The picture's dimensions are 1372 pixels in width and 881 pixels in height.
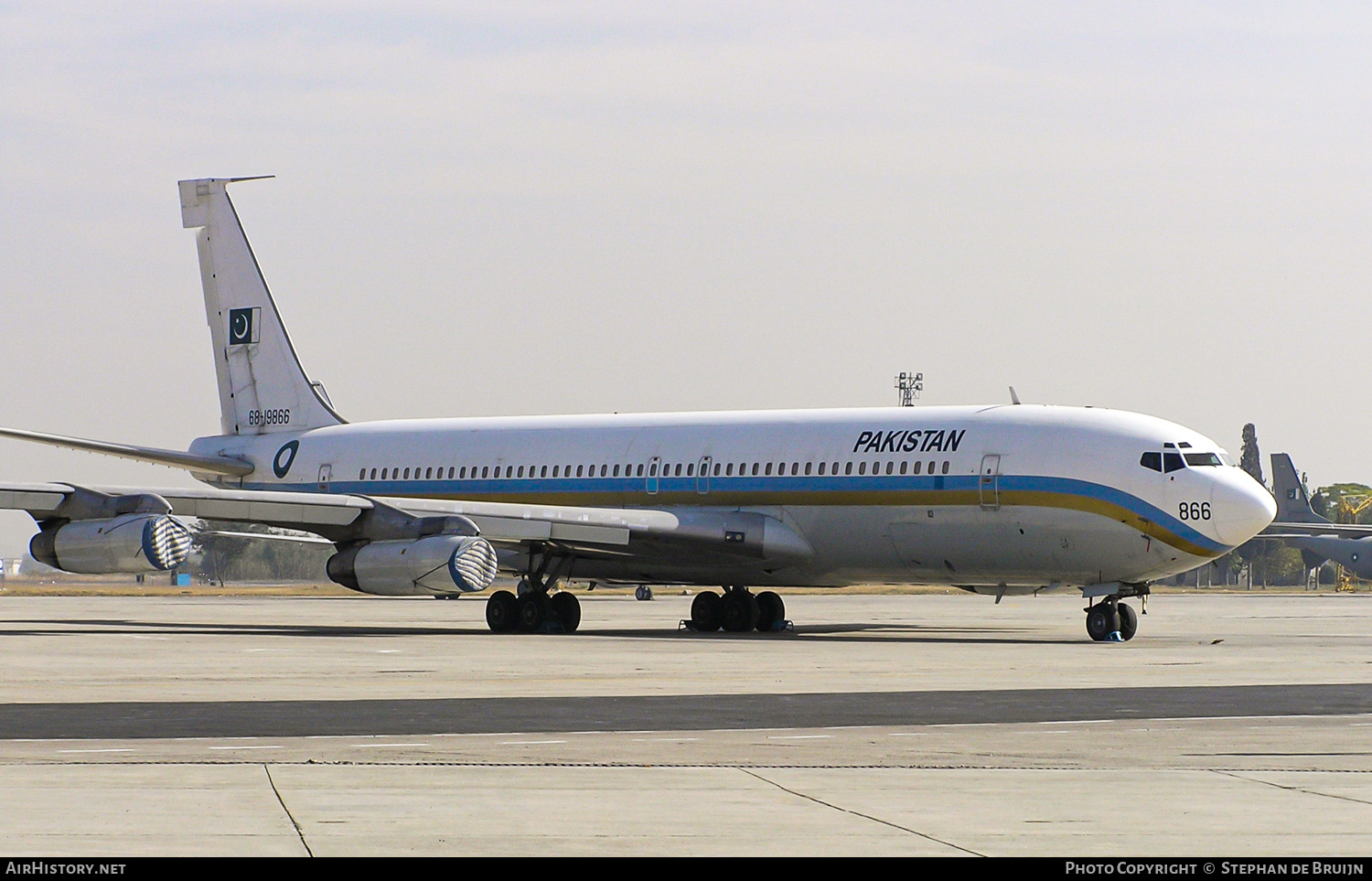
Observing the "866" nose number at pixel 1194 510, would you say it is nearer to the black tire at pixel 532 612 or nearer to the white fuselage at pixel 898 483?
the white fuselage at pixel 898 483

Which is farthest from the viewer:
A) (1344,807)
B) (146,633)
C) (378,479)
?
(378,479)

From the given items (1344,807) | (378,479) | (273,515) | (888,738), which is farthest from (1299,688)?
(378,479)

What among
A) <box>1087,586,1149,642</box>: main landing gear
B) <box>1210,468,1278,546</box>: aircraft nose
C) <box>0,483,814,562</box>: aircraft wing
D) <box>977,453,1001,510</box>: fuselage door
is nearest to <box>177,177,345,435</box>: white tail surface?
<box>0,483,814,562</box>: aircraft wing

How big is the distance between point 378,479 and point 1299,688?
94.3ft

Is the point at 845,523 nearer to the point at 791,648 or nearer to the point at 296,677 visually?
the point at 791,648

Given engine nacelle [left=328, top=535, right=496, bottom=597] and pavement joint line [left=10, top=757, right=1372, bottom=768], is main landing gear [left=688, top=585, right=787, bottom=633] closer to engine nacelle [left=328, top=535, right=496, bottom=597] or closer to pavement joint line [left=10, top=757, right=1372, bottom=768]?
engine nacelle [left=328, top=535, right=496, bottom=597]

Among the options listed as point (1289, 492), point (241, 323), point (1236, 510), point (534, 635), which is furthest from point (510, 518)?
point (1289, 492)

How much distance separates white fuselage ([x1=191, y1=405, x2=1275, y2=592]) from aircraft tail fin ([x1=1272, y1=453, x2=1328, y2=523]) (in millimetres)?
90005

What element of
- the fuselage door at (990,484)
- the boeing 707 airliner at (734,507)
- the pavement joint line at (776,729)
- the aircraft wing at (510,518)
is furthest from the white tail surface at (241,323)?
the pavement joint line at (776,729)

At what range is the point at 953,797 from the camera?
12.1m

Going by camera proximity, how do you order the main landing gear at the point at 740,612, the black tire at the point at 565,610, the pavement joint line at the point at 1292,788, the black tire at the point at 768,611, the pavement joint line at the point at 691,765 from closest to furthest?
the pavement joint line at the point at 1292,788, the pavement joint line at the point at 691,765, the black tire at the point at 565,610, the black tire at the point at 768,611, the main landing gear at the point at 740,612

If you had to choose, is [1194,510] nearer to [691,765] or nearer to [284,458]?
[691,765]

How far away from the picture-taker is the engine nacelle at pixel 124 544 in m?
34.6

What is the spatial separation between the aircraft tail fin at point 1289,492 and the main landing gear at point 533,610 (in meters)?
93.7
